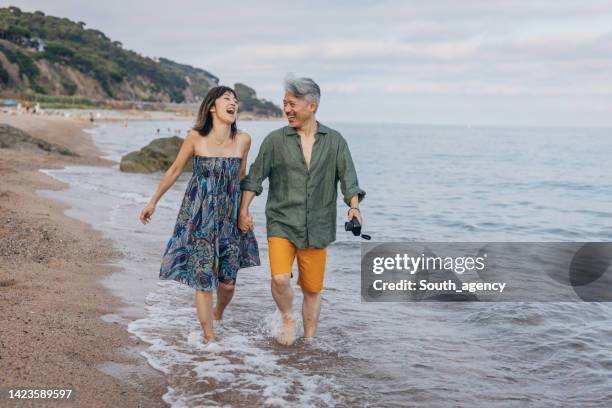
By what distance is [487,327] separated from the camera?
6453mm

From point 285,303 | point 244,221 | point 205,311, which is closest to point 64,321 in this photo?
point 205,311

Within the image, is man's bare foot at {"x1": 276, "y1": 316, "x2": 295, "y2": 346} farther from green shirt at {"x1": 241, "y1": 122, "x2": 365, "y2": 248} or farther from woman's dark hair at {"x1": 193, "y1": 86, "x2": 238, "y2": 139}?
woman's dark hair at {"x1": 193, "y1": 86, "x2": 238, "y2": 139}

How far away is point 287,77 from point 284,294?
1649mm

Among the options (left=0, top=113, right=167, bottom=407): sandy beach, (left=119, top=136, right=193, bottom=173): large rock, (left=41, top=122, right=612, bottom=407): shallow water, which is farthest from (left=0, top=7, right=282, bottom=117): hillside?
(left=41, top=122, right=612, bottom=407): shallow water

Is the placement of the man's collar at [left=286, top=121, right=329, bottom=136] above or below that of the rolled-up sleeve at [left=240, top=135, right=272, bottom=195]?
above

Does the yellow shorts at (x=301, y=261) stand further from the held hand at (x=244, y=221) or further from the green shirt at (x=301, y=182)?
the held hand at (x=244, y=221)

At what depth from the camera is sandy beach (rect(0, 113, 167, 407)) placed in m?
4.04

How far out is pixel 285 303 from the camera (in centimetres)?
529

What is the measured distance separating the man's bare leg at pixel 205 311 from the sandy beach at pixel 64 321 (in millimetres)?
506

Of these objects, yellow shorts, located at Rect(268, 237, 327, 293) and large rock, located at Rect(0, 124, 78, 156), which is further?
large rock, located at Rect(0, 124, 78, 156)

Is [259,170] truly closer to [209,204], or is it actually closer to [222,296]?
[209,204]

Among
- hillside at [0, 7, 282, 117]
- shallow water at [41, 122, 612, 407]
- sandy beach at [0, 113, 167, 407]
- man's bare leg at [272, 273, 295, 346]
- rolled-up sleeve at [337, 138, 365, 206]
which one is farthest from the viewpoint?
hillside at [0, 7, 282, 117]

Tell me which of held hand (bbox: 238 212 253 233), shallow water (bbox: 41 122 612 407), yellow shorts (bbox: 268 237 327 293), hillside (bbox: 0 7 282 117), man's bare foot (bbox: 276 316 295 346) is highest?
hillside (bbox: 0 7 282 117)

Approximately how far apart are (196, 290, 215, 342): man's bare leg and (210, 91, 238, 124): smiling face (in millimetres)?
1306
